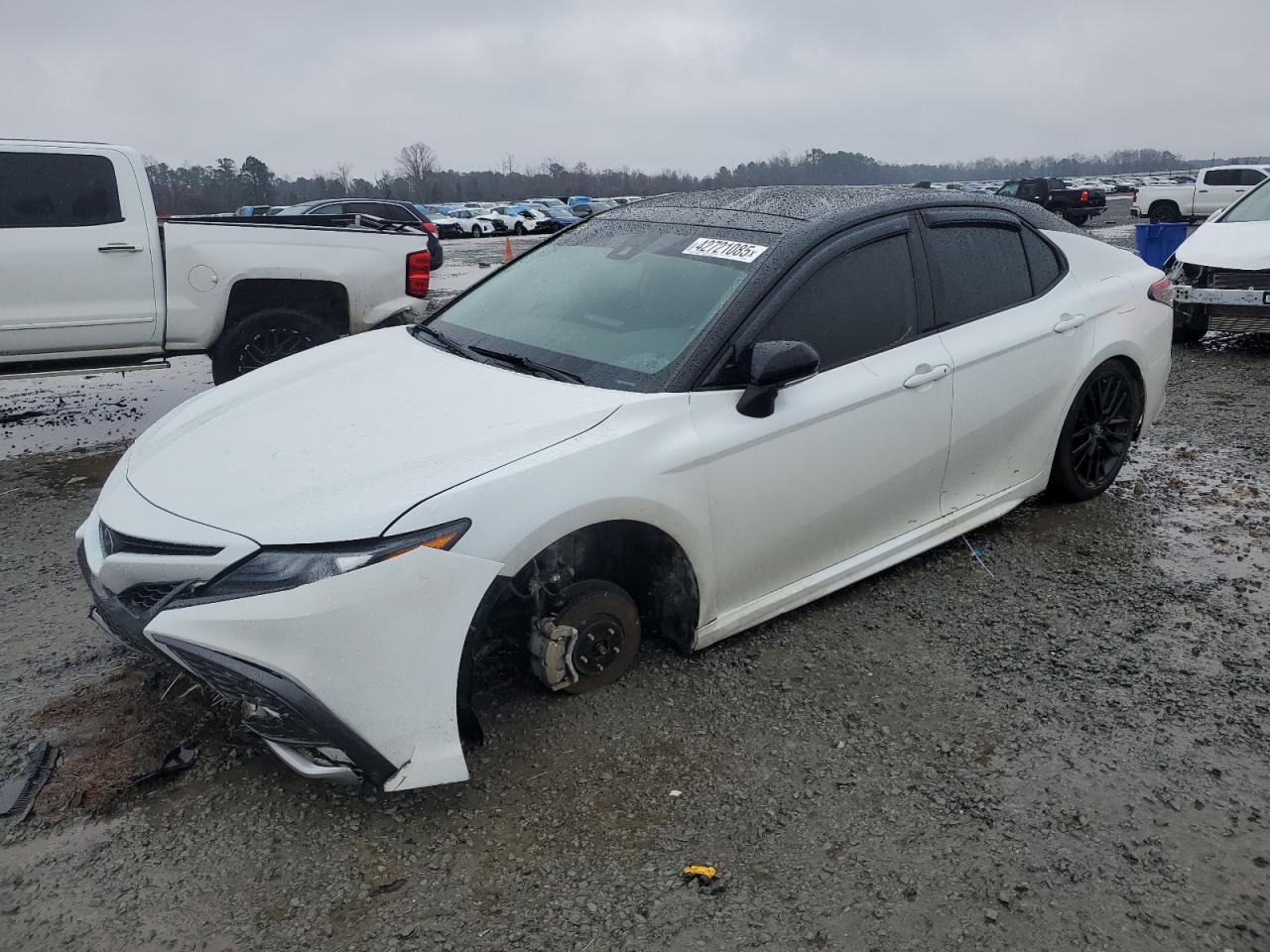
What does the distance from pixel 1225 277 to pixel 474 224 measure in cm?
3297

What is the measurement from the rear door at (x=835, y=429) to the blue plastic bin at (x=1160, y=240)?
1049 centimetres

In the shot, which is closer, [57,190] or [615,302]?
[615,302]

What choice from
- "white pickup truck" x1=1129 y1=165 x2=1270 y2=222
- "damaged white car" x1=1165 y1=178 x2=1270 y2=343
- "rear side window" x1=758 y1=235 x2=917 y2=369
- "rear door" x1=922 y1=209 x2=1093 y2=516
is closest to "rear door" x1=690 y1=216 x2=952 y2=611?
"rear side window" x1=758 y1=235 x2=917 y2=369

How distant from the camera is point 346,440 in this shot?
288 centimetres

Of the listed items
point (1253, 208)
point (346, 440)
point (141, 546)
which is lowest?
point (141, 546)

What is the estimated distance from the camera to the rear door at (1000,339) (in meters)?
3.78

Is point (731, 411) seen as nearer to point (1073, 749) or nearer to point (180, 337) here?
point (1073, 749)

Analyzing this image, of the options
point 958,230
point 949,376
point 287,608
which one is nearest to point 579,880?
point 287,608

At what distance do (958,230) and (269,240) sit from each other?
489 centimetres

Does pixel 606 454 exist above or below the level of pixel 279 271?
below

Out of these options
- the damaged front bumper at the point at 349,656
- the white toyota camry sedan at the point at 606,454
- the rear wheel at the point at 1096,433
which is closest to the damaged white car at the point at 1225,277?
the rear wheel at the point at 1096,433

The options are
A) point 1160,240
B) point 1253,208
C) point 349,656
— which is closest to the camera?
point 349,656

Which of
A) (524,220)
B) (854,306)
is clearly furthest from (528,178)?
(854,306)

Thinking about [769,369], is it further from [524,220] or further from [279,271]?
[524,220]
